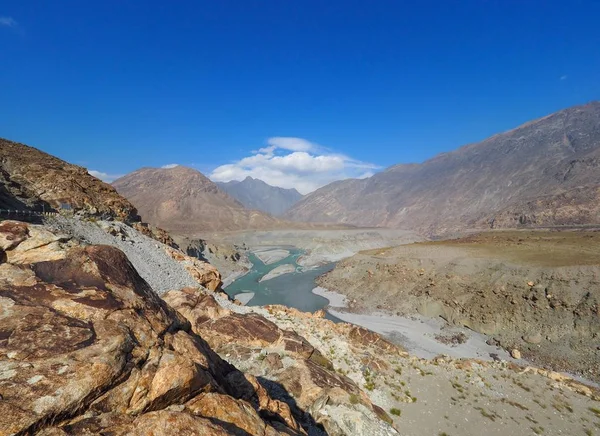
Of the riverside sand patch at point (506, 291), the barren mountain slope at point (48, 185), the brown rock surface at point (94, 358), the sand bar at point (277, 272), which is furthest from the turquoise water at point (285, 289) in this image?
the brown rock surface at point (94, 358)

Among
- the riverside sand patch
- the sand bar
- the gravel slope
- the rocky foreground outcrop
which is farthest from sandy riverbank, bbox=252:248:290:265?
the rocky foreground outcrop

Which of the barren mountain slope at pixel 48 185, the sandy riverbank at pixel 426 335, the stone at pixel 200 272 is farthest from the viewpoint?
the sandy riverbank at pixel 426 335

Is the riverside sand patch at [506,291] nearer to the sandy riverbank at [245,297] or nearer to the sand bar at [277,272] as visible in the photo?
the sandy riverbank at [245,297]

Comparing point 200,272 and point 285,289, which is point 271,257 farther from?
point 200,272

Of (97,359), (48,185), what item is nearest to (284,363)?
(97,359)

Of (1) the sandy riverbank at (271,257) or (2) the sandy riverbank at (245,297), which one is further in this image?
(1) the sandy riverbank at (271,257)

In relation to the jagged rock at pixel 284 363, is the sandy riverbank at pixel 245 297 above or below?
below
